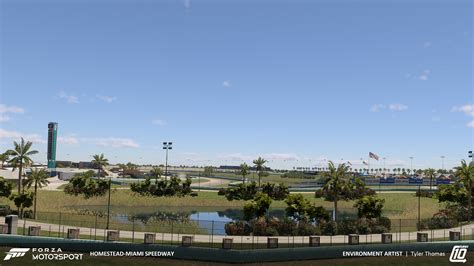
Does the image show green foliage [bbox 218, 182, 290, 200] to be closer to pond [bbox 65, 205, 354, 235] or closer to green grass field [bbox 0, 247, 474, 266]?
pond [bbox 65, 205, 354, 235]

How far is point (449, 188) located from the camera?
78.9 meters

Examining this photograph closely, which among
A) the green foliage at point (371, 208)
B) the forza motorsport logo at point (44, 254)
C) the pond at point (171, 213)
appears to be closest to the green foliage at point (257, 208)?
the pond at point (171, 213)

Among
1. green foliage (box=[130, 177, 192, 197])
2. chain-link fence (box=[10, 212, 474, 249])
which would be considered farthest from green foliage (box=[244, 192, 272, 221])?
green foliage (box=[130, 177, 192, 197])

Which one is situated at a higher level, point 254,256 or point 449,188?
point 449,188

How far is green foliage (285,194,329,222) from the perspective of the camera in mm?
57125

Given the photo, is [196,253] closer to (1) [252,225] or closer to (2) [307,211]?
(1) [252,225]

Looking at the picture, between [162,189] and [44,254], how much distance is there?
2135 inches

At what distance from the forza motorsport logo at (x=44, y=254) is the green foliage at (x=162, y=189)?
5162 centimetres

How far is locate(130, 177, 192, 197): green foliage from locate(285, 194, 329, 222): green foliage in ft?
139

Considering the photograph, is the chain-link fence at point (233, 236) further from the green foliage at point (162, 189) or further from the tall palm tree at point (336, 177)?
the green foliage at point (162, 189)

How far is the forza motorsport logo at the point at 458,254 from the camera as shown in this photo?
43778mm

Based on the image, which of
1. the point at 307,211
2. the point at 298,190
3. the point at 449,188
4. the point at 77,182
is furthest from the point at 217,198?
the point at 449,188

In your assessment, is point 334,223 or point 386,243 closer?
point 386,243

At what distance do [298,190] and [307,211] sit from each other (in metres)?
48.6
